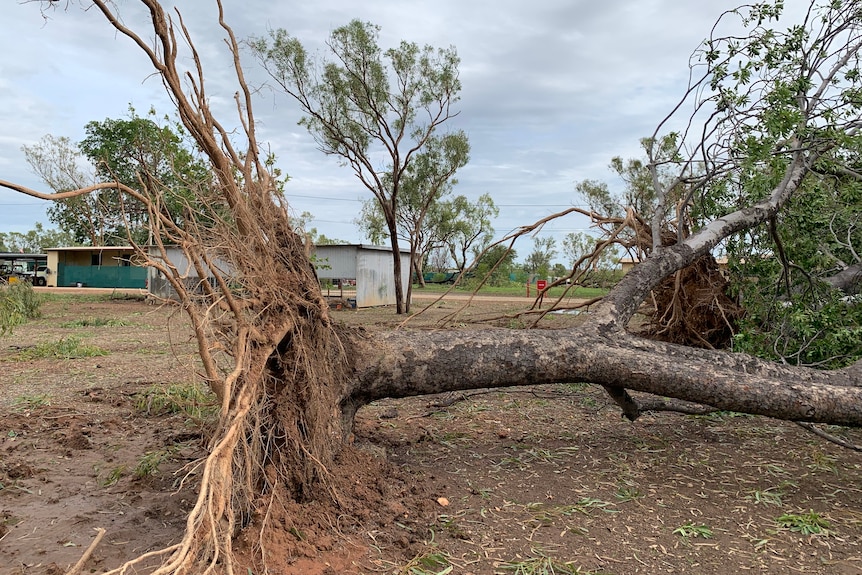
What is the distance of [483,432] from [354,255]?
14.2 m

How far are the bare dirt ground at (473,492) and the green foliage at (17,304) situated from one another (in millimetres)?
3176

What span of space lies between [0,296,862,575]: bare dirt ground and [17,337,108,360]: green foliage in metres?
2.30

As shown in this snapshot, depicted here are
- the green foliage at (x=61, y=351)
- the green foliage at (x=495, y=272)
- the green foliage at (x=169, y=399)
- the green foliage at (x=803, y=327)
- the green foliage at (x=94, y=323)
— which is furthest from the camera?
the green foliage at (x=495, y=272)

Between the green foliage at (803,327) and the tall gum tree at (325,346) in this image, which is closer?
the tall gum tree at (325,346)

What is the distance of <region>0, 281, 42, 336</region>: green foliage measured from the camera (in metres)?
7.70

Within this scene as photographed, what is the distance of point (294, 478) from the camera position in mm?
2896

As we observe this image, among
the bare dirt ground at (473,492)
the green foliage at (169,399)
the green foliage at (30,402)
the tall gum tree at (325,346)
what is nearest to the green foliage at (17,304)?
the green foliage at (30,402)

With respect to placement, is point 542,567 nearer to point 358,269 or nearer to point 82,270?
point 358,269

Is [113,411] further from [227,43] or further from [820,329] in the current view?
[820,329]

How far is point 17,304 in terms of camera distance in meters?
8.94

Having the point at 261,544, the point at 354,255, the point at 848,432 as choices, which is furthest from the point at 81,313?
the point at 848,432

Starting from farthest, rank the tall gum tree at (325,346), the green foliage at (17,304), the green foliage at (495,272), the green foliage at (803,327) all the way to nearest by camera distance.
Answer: the green foliage at (495,272) → the green foliage at (17,304) → the green foliage at (803,327) → the tall gum tree at (325,346)

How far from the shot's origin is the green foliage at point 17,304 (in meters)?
7.70

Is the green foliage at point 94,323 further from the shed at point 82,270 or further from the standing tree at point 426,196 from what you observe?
the shed at point 82,270
